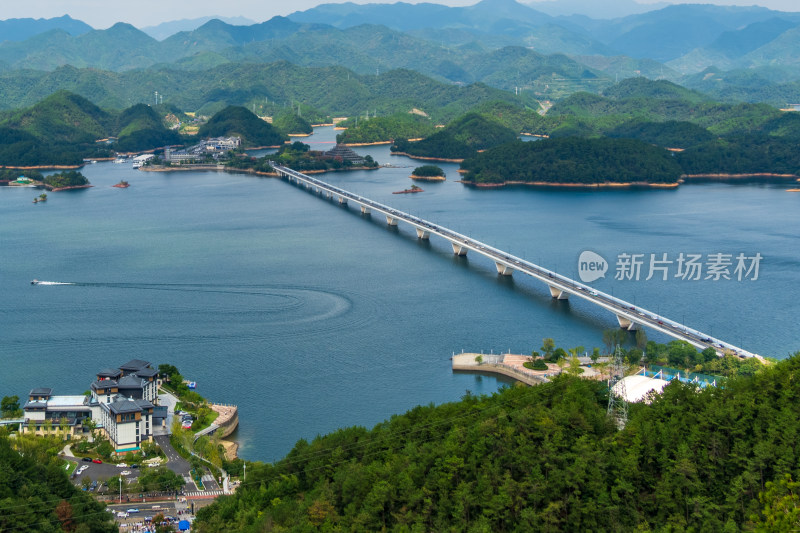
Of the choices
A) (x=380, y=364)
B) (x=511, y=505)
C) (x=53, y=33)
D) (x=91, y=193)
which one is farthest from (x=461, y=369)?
(x=53, y=33)

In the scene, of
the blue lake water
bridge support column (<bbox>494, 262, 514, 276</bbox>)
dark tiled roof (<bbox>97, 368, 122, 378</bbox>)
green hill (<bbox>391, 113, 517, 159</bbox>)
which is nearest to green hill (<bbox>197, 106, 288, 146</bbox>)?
green hill (<bbox>391, 113, 517, 159</bbox>)

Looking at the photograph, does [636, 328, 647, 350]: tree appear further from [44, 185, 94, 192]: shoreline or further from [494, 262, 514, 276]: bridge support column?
[44, 185, 94, 192]: shoreline

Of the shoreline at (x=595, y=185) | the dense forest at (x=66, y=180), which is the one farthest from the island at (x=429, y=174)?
the dense forest at (x=66, y=180)

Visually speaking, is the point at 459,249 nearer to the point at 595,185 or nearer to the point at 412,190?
the point at 412,190

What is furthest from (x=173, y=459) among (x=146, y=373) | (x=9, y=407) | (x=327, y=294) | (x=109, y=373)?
(x=327, y=294)

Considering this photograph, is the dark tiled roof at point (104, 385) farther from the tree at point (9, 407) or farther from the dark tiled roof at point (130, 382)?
the tree at point (9, 407)

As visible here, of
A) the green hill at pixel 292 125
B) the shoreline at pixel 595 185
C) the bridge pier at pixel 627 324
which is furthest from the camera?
the green hill at pixel 292 125
